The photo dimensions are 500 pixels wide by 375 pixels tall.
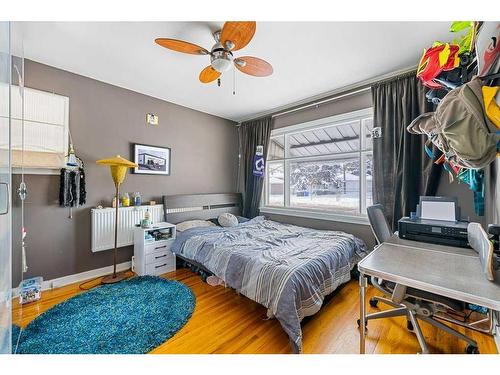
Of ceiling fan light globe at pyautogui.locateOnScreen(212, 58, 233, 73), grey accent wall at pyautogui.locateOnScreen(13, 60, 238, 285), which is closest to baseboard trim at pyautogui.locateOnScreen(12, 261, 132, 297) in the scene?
grey accent wall at pyautogui.locateOnScreen(13, 60, 238, 285)

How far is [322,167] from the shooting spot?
345 cm

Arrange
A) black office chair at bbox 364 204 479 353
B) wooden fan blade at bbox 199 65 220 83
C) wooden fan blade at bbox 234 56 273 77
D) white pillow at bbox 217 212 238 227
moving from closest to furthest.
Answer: black office chair at bbox 364 204 479 353, wooden fan blade at bbox 234 56 273 77, wooden fan blade at bbox 199 65 220 83, white pillow at bbox 217 212 238 227

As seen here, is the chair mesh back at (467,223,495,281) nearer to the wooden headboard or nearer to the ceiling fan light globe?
the ceiling fan light globe

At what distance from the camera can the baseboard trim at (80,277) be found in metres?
2.36

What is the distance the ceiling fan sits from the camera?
1500 millimetres

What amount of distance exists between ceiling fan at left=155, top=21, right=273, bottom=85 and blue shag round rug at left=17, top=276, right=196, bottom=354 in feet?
7.50

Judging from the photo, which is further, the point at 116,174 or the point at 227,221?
the point at 227,221

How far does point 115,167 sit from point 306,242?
2519 millimetres

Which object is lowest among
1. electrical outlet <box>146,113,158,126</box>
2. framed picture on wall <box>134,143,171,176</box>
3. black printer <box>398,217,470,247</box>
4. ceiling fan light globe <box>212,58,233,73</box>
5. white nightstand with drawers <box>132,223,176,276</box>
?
white nightstand with drawers <box>132,223,176,276</box>

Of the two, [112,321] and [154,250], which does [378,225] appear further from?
[154,250]

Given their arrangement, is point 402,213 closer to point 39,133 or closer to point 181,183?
point 181,183

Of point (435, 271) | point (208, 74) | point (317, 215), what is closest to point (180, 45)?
point (208, 74)

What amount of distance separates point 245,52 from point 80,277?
10.9 ft

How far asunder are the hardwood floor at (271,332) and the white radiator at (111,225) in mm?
688
